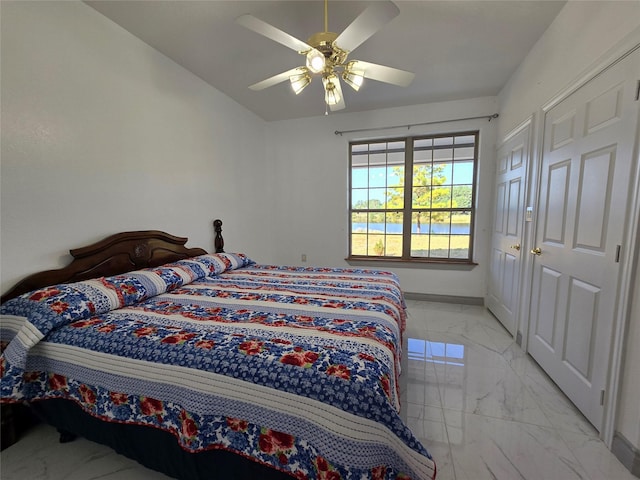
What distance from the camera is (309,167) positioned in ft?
12.8

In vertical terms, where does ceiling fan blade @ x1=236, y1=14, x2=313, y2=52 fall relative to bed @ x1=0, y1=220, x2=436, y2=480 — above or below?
above

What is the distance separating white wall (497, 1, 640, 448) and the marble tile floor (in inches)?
10.8

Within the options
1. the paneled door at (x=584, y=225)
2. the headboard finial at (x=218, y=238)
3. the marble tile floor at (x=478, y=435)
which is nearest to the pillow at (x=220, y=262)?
the headboard finial at (x=218, y=238)

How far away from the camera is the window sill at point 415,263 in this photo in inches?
135

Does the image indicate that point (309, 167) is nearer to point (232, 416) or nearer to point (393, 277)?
point (393, 277)

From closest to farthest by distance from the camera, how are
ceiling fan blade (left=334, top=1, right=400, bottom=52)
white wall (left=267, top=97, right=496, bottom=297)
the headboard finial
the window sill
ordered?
ceiling fan blade (left=334, top=1, right=400, bottom=52) < the headboard finial < white wall (left=267, top=97, right=496, bottom=297) < the window sill

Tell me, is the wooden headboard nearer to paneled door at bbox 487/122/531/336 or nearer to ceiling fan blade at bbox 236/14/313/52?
ceiling fan blade at bbox 236/14/313/52

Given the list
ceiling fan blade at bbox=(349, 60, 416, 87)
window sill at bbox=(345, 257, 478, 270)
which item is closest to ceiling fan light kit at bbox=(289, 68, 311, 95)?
ceiling fan blade at bbox=(349, 60, 416, 87)

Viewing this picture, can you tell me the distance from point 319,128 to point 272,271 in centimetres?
228

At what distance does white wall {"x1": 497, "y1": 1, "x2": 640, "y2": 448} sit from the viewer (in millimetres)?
1249

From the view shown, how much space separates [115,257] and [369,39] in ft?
8.39

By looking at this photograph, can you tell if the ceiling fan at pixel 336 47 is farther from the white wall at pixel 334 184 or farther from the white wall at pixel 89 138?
the white wall at pixel 334 184

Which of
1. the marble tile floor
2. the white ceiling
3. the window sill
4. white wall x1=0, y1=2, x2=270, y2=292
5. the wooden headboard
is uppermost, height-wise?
the white ceiling

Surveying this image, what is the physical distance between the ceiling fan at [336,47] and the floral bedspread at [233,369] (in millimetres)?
1440
